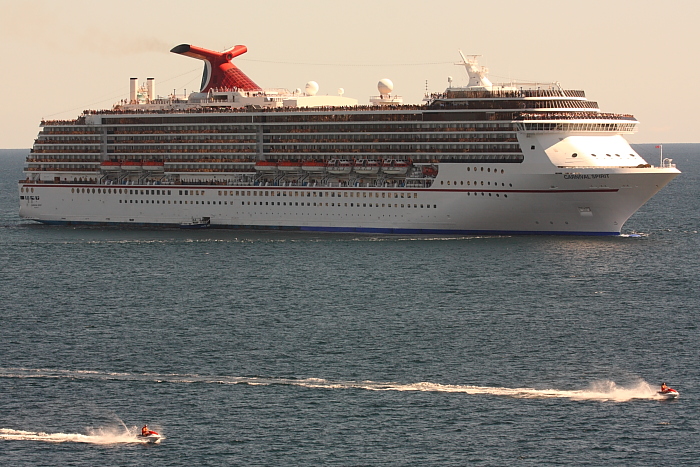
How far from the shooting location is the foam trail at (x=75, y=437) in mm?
48312

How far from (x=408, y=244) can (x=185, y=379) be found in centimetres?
4447

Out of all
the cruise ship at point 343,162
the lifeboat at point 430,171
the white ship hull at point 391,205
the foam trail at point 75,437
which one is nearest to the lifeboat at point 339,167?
the cruise ship at point 343,162

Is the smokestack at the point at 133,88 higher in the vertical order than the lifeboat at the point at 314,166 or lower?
higher

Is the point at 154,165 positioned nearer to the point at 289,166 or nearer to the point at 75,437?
the point at 289,166

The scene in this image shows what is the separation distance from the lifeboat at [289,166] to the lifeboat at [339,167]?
330 cm

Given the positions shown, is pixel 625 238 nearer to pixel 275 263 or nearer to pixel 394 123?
pixel 394 123

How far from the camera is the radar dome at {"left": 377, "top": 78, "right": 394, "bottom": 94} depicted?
112125 millimetres

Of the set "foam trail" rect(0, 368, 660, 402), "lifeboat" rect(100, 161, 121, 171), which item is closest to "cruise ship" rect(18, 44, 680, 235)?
"lifeboat" rect(100, 161, 121, 171)

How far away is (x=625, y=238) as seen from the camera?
10056 centimetres

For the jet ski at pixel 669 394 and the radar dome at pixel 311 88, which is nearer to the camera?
the jet ski at pixel 669 394

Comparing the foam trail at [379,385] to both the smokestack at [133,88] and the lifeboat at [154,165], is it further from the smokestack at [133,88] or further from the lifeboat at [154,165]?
the smokestack at [133,88]

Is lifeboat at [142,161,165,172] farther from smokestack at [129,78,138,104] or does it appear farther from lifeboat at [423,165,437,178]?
lifeboat at [423,165,437,178]

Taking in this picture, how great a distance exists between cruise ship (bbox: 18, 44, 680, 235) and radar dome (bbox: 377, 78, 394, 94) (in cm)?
15

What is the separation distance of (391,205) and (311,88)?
2087 cm
